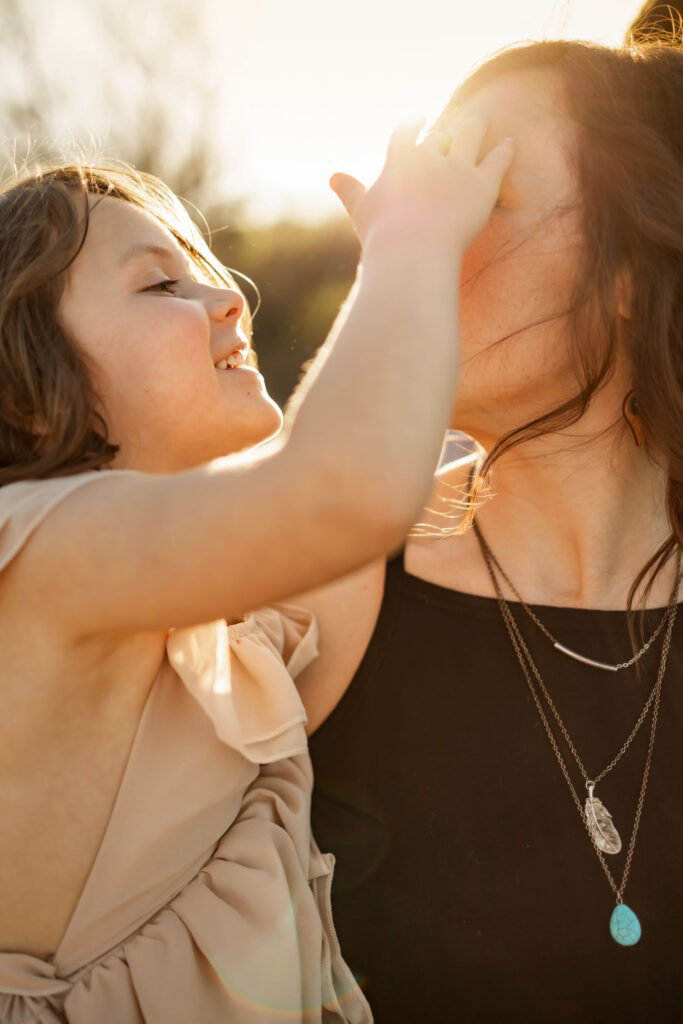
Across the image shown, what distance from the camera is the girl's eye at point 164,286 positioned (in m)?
2.16

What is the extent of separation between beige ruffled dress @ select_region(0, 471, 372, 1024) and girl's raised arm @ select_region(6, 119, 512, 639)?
0.16 meters

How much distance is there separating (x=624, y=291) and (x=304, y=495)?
50.6 inches

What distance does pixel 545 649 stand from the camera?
219cm

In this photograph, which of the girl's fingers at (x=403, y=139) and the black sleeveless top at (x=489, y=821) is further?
the black sleeveless top at (x=489, y=821)

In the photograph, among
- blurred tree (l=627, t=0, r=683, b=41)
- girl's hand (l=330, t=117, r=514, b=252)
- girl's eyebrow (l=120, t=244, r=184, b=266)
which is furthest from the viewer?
blurred tree (l=627, t=0, r=683, b=41)

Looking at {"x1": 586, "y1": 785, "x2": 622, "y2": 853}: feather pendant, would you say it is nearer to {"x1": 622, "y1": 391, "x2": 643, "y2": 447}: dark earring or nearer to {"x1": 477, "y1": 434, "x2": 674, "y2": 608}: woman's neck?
{"x1": 477, "y1": 434, "x2": 674, "y2": 608}: woman's neck

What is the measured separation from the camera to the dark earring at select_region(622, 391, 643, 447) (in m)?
2.20

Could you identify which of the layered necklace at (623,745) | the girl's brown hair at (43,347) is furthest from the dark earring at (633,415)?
the girl's brown hair at (43,347)

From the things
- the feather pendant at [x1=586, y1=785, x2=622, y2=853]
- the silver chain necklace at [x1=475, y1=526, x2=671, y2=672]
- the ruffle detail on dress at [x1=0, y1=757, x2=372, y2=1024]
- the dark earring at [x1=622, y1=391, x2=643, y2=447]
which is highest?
the dark earring at [x1=622, y1=391, x2=643, y2=447]

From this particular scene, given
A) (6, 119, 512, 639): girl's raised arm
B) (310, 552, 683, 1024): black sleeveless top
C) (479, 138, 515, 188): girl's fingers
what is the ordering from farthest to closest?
(310, 552, 683, 1024): black sleeveless top < (479, 138, 515, 188): girl's fingers < (6, 119, 512, 639): girl's raised arm

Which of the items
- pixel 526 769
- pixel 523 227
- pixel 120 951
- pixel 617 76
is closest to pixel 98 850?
pixel 120 951

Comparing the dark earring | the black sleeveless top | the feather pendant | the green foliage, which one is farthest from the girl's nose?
the green foliage

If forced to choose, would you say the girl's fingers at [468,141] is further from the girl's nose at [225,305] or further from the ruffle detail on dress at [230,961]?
the ruffle detail on dress at [230,961]

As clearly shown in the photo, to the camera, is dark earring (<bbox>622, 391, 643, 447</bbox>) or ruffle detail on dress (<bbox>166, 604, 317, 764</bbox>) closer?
ruffle detail on dress (<bbox>166, 604, 317, 764</bbox>)
